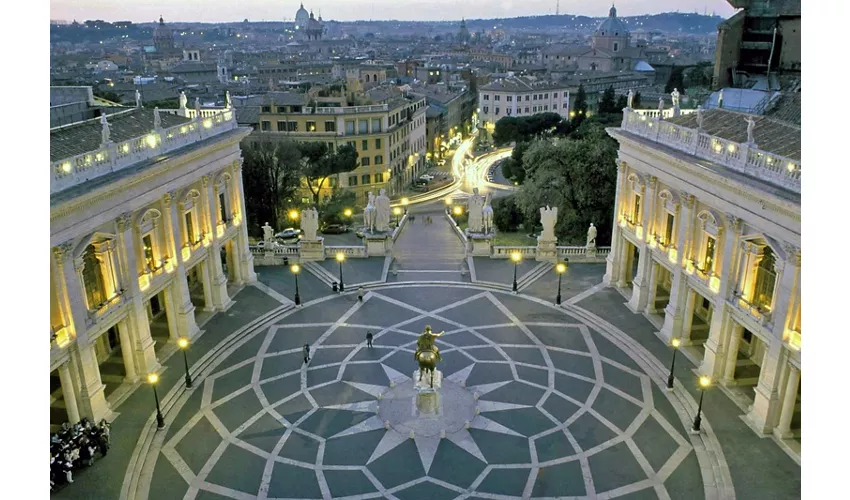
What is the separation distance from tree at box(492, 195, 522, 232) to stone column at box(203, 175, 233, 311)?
31588 mm

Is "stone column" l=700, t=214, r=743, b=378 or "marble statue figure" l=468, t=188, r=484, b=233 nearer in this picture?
"stone column" l=700, t=214, r=743, b=378

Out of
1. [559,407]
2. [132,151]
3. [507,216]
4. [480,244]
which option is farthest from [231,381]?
[507,216]

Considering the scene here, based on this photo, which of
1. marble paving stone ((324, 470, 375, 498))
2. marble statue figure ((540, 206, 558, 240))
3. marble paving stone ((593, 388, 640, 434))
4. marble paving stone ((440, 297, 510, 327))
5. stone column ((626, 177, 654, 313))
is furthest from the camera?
marble statue figure ((540, 206, 558, 240))

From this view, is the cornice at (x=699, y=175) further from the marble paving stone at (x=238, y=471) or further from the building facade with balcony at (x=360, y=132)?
the building facade with balcony at (x=360, y=132)

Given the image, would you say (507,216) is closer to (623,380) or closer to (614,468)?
(623,380)

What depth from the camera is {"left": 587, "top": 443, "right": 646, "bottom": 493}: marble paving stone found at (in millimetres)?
22953

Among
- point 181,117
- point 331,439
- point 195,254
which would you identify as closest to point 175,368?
point 195,254

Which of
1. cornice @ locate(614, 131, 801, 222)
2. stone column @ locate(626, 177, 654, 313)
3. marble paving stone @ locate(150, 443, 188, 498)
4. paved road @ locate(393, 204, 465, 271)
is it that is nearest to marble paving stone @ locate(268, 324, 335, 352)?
marble paving stone @ locate(150, 443, 188, 498)

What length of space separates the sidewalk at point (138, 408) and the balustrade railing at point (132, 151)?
10.2m

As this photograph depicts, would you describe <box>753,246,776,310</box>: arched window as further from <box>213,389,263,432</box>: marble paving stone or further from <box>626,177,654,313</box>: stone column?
<box>213,389,263,432</box>: marble paving stone

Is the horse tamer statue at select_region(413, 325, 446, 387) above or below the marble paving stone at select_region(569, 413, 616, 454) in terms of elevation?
above

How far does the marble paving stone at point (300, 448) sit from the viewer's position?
24.6 metres

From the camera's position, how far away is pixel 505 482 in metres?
23.1

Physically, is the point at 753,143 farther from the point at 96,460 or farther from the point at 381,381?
the point at 96,460
